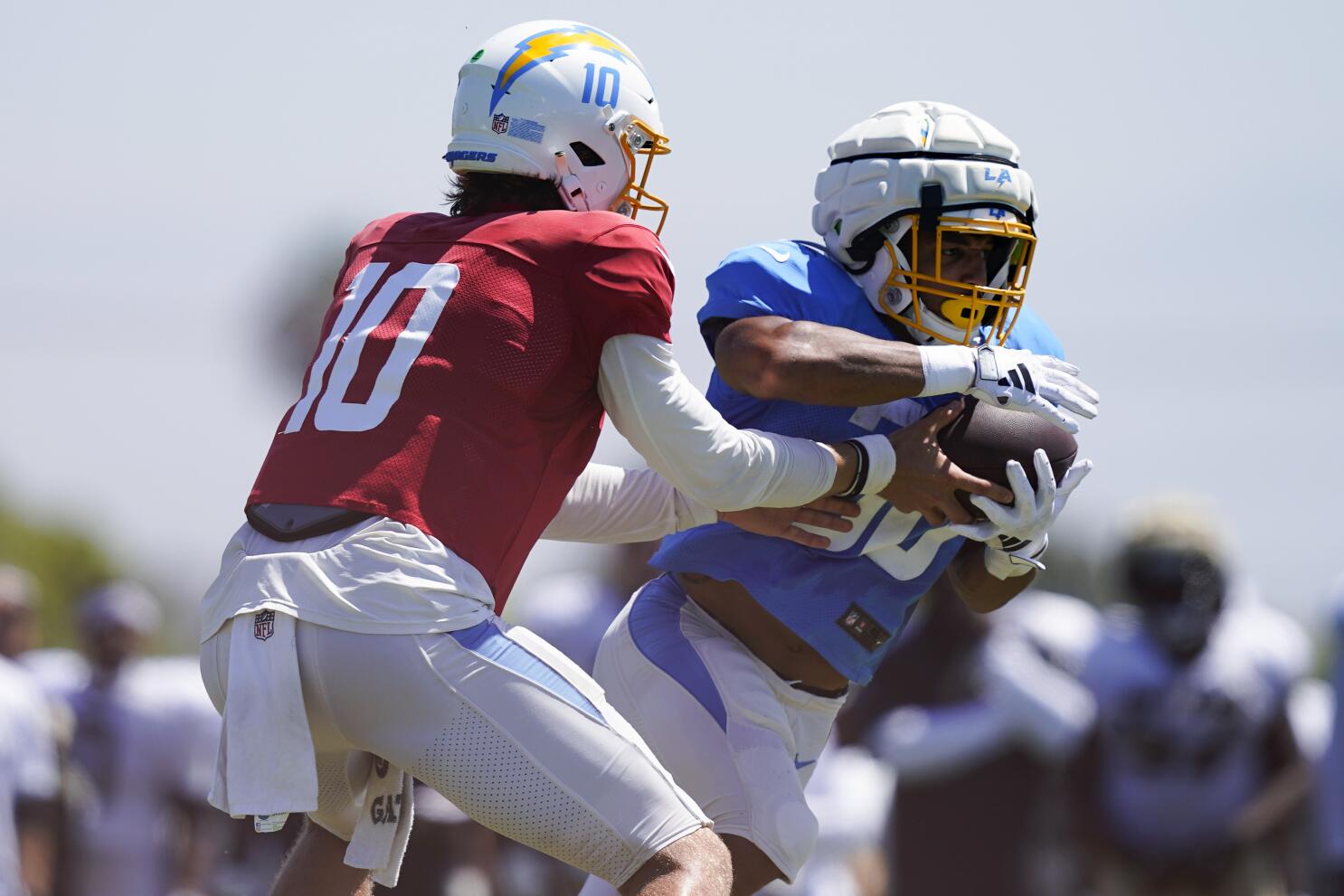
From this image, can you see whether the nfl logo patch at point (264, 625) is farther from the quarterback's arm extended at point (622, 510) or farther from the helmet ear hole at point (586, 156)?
the helmet ear hole at point (586, 156)

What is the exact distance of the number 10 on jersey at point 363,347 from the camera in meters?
3.61

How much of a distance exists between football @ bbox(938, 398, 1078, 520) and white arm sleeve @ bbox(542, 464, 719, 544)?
0.54 metres

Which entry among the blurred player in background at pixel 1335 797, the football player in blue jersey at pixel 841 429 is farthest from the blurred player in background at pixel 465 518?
the blurred player in background at pixel 1335 797

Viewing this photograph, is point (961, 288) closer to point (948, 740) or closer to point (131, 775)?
point (948, 740)

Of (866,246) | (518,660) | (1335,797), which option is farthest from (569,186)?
(1335,797)

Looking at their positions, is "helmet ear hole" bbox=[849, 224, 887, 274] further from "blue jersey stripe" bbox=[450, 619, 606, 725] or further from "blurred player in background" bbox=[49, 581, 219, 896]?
"blurred player in background" bbox=[49, 581, 219, 896]

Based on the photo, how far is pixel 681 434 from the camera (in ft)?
12.2

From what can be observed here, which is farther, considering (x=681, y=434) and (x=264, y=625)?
(x=681, y=434)

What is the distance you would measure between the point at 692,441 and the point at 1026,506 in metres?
0.89

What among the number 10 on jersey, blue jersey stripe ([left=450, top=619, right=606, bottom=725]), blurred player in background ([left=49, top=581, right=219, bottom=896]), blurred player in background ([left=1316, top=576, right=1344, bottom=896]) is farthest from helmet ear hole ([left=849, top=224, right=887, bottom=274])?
blurred player in background ([left=49, top=581, right=219, bottom=896])

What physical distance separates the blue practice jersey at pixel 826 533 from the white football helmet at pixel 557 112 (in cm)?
38

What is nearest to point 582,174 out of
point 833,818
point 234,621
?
point 234,621

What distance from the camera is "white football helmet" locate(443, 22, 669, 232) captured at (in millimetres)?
3982

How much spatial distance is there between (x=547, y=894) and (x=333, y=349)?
514 cm
